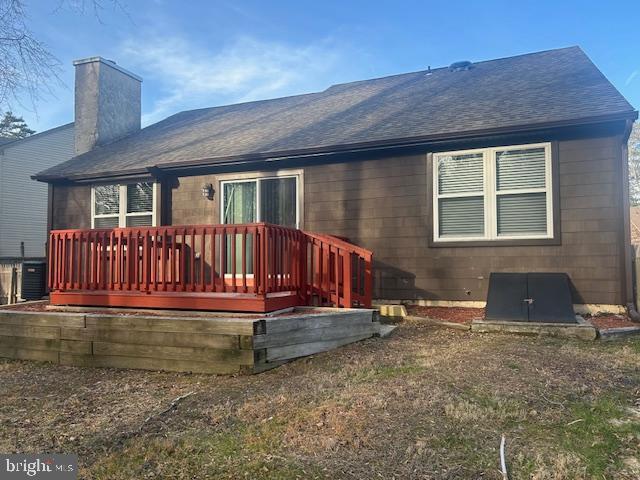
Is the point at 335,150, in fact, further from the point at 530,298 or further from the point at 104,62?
the point at 104,62

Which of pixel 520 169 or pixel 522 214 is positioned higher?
pixel 520 169

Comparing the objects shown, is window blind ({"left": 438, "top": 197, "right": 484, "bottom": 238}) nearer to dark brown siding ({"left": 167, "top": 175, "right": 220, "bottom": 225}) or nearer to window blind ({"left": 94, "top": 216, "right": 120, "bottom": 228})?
dark brown siding ({"left": 167, "top": 175, "right": 220, "bottom": 225})

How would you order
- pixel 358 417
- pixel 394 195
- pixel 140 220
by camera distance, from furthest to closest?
pixel 140 220 < pixel 394 195 < pixel 358 417

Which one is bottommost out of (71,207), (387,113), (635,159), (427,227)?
(427,227)

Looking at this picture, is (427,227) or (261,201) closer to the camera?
(427,227)

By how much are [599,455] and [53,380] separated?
4543mm

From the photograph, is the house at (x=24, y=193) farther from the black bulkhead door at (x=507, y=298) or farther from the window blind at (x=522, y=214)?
the black bulkhead door at (x=507, y=298)

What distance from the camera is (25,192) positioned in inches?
802

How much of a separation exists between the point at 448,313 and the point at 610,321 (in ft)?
6.52

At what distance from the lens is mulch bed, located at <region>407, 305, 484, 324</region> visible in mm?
6445

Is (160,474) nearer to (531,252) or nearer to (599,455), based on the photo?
(599,455)

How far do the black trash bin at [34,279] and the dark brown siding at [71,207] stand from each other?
1410 millimetres

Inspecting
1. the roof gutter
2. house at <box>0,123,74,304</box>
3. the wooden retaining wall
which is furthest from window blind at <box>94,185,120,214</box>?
house at <box>0,123,74,304</box>

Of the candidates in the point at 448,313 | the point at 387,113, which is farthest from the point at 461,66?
the point at 448,313
